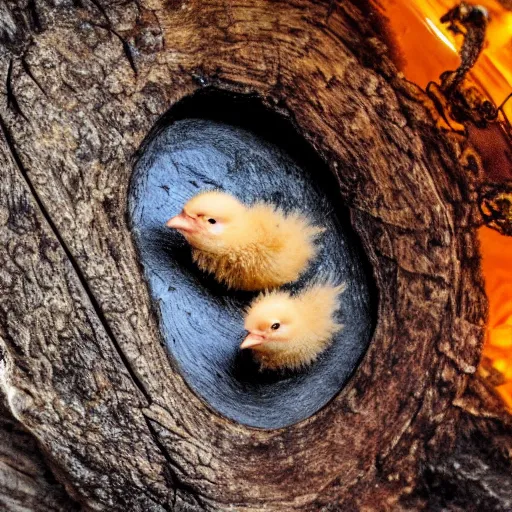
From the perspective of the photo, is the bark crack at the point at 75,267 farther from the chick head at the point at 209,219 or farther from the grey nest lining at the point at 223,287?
the chick head at the point at 209,219

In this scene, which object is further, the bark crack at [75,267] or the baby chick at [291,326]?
the baby chick at [291,326]

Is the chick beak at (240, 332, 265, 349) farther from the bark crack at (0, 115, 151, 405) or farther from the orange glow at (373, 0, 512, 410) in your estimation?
the orange glow at (373, 0, 512, 410)

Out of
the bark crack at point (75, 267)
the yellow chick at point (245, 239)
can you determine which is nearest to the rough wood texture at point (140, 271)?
the bark crack at point (75, 267)

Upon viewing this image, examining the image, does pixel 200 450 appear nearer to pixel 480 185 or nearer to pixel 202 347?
pixel 202 347

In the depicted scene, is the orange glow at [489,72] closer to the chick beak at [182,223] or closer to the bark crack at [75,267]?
the chick beak at [182,223]

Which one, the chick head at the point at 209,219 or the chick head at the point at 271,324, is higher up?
the chick head at the point at 209,219

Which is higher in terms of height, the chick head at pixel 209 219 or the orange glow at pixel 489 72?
the orange glow at pixel 489 72

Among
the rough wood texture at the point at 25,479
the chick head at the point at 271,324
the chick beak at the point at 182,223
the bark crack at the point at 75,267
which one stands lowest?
the rough wood texture at the point at 25,479
